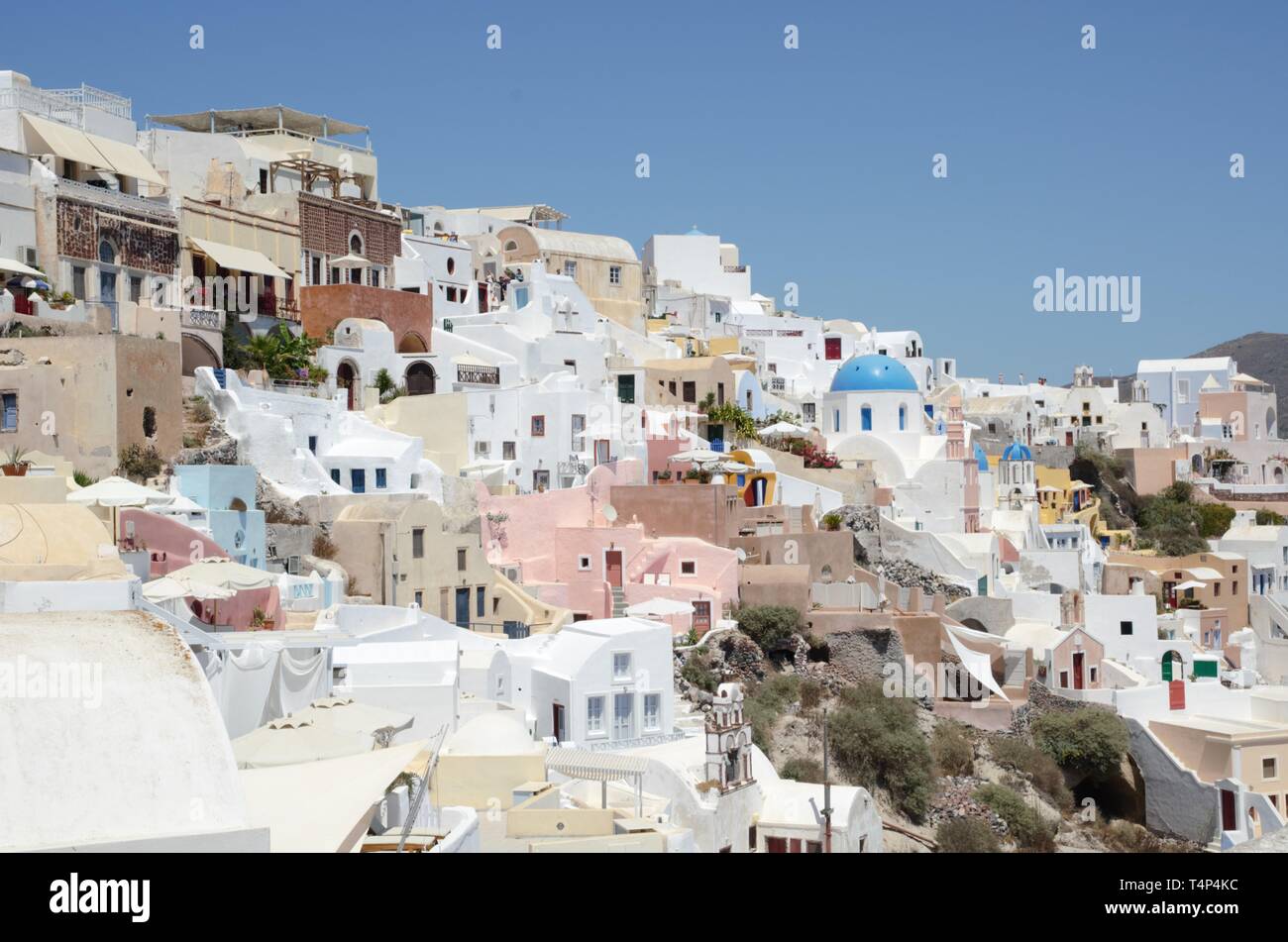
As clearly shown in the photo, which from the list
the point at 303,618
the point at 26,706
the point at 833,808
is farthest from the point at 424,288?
the point at 26,706

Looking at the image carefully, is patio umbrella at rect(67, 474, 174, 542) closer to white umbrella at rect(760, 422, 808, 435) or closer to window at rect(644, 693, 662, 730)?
window at rect(644, 693, 662, 730)

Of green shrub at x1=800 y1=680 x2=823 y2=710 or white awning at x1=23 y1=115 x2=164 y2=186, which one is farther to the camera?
white awning at x1=23 y1=115 x2=164 y2=186

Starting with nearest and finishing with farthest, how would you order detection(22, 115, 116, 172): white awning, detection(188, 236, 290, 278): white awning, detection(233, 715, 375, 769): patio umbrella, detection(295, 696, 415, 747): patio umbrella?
detection(233, 715, 375, 769): patio umbrella
detection(295, 696, 415, 747): patio umbrella
detection(22, 115, 116, 172): white awning
detection(188, 236, 290, 278): white awning

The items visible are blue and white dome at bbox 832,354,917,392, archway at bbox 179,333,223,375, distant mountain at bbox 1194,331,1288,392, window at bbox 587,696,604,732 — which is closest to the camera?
window at bbox 587,696,604,732

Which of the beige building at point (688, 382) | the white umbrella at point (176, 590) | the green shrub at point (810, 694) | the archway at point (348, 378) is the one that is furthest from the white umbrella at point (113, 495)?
the beige building at point (688, 382)

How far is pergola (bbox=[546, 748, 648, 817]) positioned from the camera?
18750 millimetres

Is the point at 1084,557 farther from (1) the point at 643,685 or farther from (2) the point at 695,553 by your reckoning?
(1) the point at 643,685

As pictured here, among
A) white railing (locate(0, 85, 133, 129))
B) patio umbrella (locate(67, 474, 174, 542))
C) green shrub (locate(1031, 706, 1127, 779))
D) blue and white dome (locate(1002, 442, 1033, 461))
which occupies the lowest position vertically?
green shrub (locate(1031, 706, 1127, 779))

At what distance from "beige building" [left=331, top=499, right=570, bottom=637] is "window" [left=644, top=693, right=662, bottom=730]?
15.2 ft

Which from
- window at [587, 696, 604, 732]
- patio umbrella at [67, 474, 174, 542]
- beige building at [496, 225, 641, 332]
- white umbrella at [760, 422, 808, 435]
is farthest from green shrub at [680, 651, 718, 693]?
beige building at [496, 225, 641, 332]

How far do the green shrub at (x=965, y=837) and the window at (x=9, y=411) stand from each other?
1929cm

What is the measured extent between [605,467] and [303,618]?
12.7m

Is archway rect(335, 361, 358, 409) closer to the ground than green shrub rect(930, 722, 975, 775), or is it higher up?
higher up

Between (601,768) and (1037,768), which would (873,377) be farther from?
(601,768)
